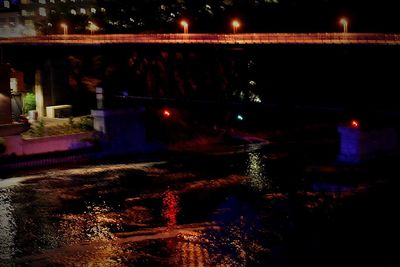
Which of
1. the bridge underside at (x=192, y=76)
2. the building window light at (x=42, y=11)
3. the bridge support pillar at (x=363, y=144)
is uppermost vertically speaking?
the building window light at (x=42, y=11)

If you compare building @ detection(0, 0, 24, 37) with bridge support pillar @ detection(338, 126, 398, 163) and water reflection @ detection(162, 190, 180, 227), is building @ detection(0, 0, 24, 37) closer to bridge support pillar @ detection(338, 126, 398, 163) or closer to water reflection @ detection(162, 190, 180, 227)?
water reflection @ detection(162, 190, 180, 227)

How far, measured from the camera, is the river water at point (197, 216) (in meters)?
15.8

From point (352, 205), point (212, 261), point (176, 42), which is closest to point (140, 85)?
point (176, 42)

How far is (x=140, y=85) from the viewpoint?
4203 centimetres

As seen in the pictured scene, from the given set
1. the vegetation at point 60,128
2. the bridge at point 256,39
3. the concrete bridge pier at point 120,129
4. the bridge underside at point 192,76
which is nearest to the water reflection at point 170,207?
the bridge at point 256,39

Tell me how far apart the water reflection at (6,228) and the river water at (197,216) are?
40 mm

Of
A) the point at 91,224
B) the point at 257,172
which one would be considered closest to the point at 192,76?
the point at 257,172

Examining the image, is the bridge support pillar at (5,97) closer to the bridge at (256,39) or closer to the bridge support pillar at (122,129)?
the bridge at (256,39)

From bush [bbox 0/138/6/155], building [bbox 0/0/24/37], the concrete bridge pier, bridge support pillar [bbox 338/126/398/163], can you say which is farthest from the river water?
building [bbox 0/0/24/37]

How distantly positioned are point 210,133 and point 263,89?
7.24 metres

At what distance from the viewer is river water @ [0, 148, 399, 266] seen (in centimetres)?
1580

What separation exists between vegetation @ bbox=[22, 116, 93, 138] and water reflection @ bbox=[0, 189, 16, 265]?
785cm

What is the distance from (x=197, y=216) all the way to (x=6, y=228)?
707 cm

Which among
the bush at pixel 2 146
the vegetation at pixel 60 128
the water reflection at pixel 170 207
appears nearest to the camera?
the water reflection at pixel 170 207
